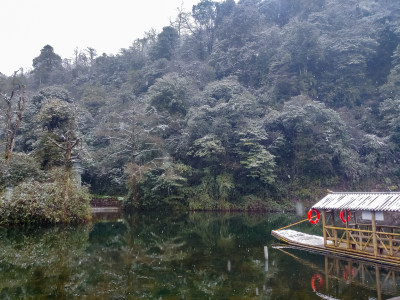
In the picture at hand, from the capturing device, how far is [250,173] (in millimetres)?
27562

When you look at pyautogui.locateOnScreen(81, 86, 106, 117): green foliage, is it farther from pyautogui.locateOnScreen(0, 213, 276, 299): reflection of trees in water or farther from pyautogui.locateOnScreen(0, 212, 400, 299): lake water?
pyautogui.locateOnScreen(0, 212, 400, 299): lake water

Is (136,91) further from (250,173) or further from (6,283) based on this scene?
(6,283)

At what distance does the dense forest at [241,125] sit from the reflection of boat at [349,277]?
14.1 m

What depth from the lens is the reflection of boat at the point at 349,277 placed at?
7441 mm

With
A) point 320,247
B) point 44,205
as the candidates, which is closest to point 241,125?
point 320,247

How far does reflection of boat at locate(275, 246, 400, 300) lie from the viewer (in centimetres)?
744

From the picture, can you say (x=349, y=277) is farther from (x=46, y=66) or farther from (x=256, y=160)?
(x=46, y=66)

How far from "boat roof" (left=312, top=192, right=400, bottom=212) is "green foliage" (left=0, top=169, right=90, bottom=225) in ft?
44.4

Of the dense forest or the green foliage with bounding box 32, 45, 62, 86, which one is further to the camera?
the green foliage with bounding box 32, 45, 62, 86

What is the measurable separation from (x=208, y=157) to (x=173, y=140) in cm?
403

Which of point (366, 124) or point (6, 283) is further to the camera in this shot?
point (366, 124)

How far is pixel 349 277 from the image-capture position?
336 inches

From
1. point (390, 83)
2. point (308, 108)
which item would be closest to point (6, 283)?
point (308, 108)

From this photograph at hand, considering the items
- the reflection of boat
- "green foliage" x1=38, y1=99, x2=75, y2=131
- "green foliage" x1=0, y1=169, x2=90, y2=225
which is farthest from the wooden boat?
"green foliage" x1=38, y1=99, x2=75, y2=131
